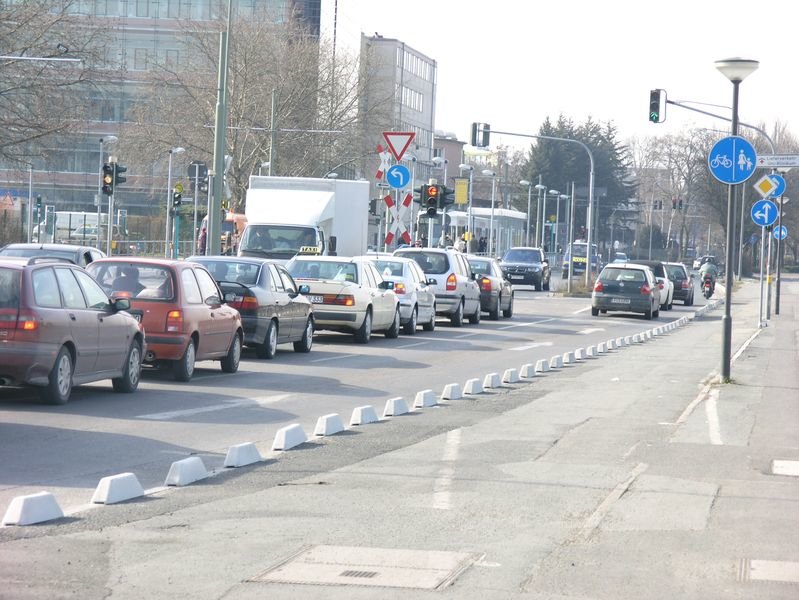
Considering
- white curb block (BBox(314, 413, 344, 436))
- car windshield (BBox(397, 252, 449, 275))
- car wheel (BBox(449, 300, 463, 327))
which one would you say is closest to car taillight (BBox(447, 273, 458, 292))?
car windshield (BBox(397, 252, 449, 275))

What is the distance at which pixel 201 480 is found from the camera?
9859 mm

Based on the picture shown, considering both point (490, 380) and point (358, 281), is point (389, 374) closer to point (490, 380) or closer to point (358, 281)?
point (490, 380)

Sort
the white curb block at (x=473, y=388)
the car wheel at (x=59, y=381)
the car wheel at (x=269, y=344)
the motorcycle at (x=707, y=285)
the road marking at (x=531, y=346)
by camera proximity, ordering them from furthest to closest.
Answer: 1. the motorcycle at (x=707, y=285)
2. the road marking at (x=531, y=346)
3. the car wheel at (x=269, y=344)
4. the white curb block at (x=473, y=388)
5. the car wheel at (x=59, y=381)

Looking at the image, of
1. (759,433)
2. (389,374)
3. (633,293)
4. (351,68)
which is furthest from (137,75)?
(759,433)

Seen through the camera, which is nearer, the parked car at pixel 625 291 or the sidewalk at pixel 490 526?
the sidewalk at pixel 490 526

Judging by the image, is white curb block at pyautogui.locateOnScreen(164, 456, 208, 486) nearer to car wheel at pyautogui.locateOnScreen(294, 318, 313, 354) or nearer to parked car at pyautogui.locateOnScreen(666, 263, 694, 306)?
car wheel at pyautogui.locateOnScreen(294, 318, 313, 354)

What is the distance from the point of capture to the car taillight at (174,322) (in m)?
17.0

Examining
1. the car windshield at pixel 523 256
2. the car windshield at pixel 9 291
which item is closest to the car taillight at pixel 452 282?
the car windshield at pixel 9 291

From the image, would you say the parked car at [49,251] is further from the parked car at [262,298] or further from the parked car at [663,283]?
the parked car at [663,283]

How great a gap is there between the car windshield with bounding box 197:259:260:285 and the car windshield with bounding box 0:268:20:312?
7.81 metres

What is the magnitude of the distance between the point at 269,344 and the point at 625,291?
886 inches

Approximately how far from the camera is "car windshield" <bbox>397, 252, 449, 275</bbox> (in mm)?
34062

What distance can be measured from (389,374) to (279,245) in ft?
45.5

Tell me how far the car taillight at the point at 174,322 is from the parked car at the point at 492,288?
21.3 meters
